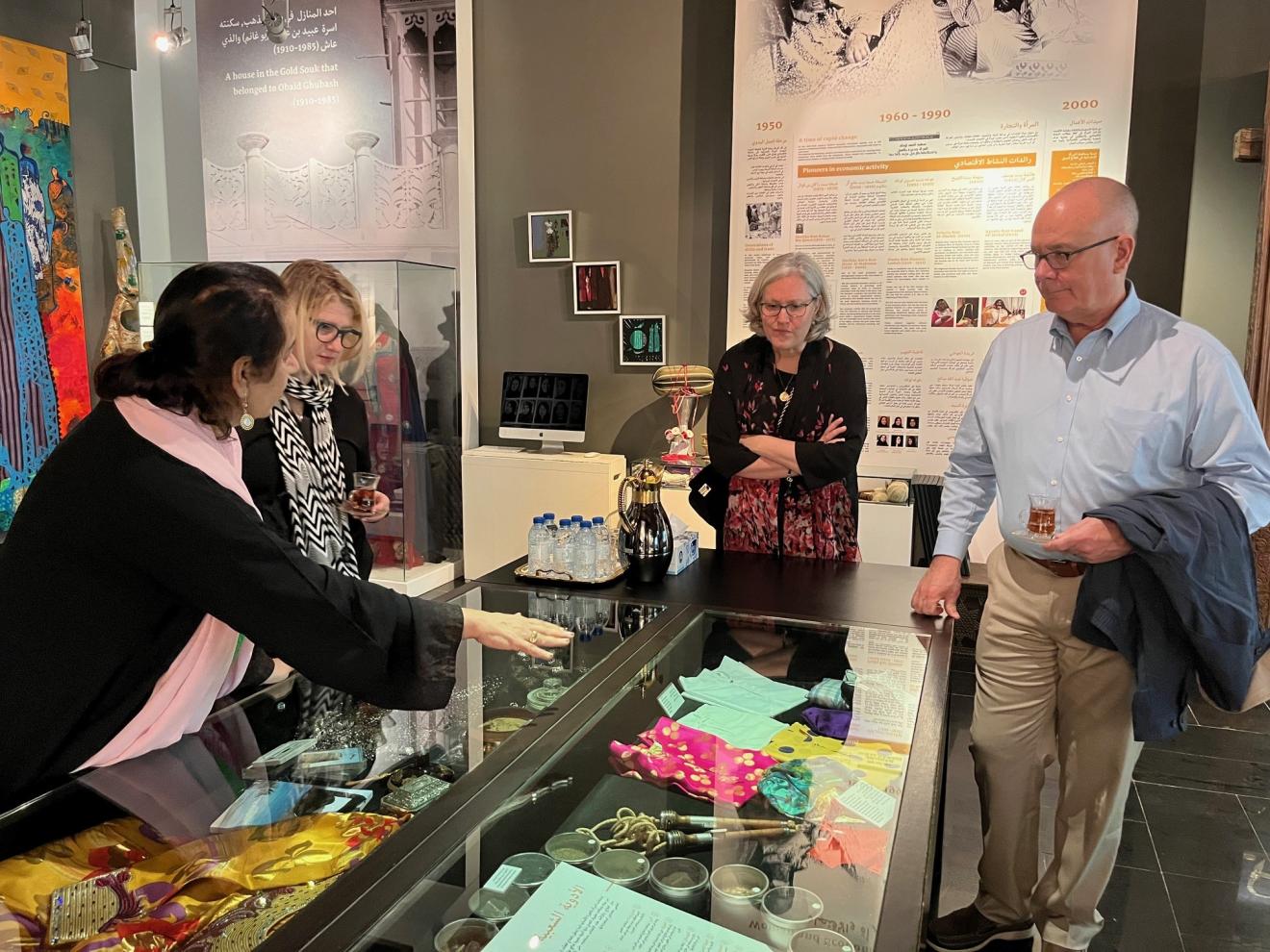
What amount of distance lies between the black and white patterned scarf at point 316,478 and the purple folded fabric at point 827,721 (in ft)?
3.78

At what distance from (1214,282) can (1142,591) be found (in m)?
3.02

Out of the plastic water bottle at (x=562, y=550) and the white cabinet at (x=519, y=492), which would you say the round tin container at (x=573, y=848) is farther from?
the white cabinet at (x=519, y=492)

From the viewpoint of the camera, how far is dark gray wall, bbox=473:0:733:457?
500 centimetres

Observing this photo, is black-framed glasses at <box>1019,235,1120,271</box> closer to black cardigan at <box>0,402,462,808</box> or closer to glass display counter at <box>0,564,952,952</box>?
glass display counter at <box>0,564,952,952</box>

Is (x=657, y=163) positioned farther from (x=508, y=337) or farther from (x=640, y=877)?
(x=640, y=877)

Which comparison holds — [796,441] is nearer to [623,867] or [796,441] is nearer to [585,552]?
[585,552]

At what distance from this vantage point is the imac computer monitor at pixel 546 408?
5223mm

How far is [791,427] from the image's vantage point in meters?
2.92

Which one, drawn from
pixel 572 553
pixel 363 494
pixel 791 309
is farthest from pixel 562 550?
pixel 791 309

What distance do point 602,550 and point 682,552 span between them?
273mm

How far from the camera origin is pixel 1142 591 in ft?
6.57

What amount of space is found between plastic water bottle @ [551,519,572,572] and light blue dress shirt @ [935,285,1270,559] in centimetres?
109

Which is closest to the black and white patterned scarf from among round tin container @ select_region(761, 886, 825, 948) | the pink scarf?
the pink scarf

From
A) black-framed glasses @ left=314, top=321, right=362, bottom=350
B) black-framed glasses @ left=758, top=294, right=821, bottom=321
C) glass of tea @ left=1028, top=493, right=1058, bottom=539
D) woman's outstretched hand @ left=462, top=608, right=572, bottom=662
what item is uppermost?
black-framed glasses @ left=758, top=294, right=821, bottom=321
